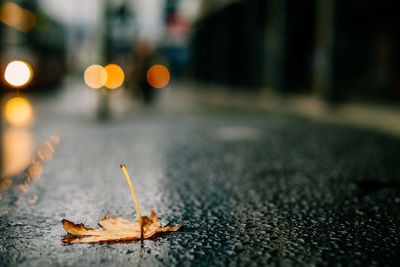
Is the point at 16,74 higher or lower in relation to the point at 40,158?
higher

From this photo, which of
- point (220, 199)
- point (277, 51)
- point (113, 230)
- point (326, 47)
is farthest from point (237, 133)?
point (277, 51)

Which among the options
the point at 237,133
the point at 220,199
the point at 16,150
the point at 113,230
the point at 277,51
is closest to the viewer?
the point at 113,230

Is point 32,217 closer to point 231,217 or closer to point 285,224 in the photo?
point 231,217

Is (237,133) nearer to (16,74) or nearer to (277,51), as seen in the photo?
(16,74)

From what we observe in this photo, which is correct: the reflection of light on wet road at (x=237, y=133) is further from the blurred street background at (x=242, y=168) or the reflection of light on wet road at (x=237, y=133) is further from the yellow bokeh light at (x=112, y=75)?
the yellow bokeh light at (x=112, y=75)

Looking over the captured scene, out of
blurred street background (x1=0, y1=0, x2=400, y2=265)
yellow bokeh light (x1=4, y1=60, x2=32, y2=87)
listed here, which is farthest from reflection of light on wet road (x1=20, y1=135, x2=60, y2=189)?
yellow bokeh light (x1=4, y1=60, x2=32, y2=87)

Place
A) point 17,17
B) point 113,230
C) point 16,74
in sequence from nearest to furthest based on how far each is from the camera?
point 113,230 → point 16,74 → point 17,17

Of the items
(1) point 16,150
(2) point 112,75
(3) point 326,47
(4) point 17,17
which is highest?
(4) point 17,17
